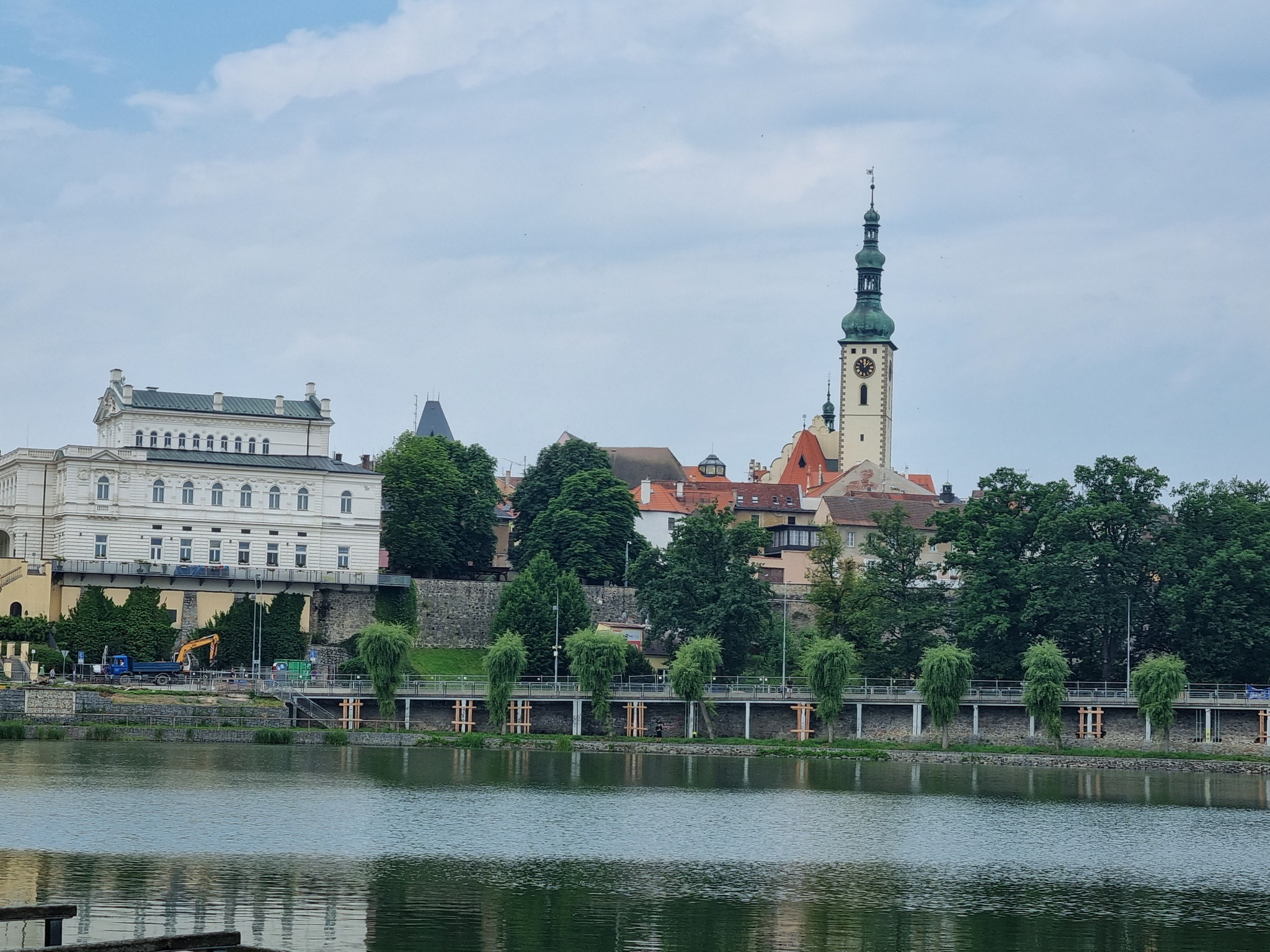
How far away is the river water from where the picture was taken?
34156mm

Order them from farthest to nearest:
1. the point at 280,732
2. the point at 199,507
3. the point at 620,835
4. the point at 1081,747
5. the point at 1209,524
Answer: the point at 199,507
the point at 1209,524
the point at 1081,747
the point at 280,732
the point at 620,835

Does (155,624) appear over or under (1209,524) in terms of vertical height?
under

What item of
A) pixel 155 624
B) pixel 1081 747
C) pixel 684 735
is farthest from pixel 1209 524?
pixel 155 624

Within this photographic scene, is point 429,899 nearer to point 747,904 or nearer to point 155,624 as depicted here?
point 747,904

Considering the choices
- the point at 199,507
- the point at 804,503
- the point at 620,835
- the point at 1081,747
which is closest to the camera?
the point at 620,835

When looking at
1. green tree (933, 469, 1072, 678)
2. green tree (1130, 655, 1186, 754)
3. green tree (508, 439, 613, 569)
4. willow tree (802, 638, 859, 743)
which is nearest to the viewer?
green tree (1130, 655, 1186, 754)

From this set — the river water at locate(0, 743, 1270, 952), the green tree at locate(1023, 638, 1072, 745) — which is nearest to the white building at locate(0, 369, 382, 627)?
the river water at locate(0, 743, 1270, 952)

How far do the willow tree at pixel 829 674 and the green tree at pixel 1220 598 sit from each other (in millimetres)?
14919

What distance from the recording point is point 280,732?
77875 millimetres

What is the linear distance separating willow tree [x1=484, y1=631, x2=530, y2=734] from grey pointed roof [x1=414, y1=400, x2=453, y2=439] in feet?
278

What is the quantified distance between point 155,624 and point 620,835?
49179mm

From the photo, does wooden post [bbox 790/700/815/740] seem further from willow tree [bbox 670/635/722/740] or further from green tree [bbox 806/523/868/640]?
green tree [bbox 806/523/868/640]

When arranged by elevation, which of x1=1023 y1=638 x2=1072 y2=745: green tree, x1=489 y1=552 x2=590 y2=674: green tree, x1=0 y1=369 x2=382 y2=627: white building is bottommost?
x1=1023 y1=638 x2=1072 y2=745: green tree

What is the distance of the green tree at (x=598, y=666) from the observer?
3359 inches
